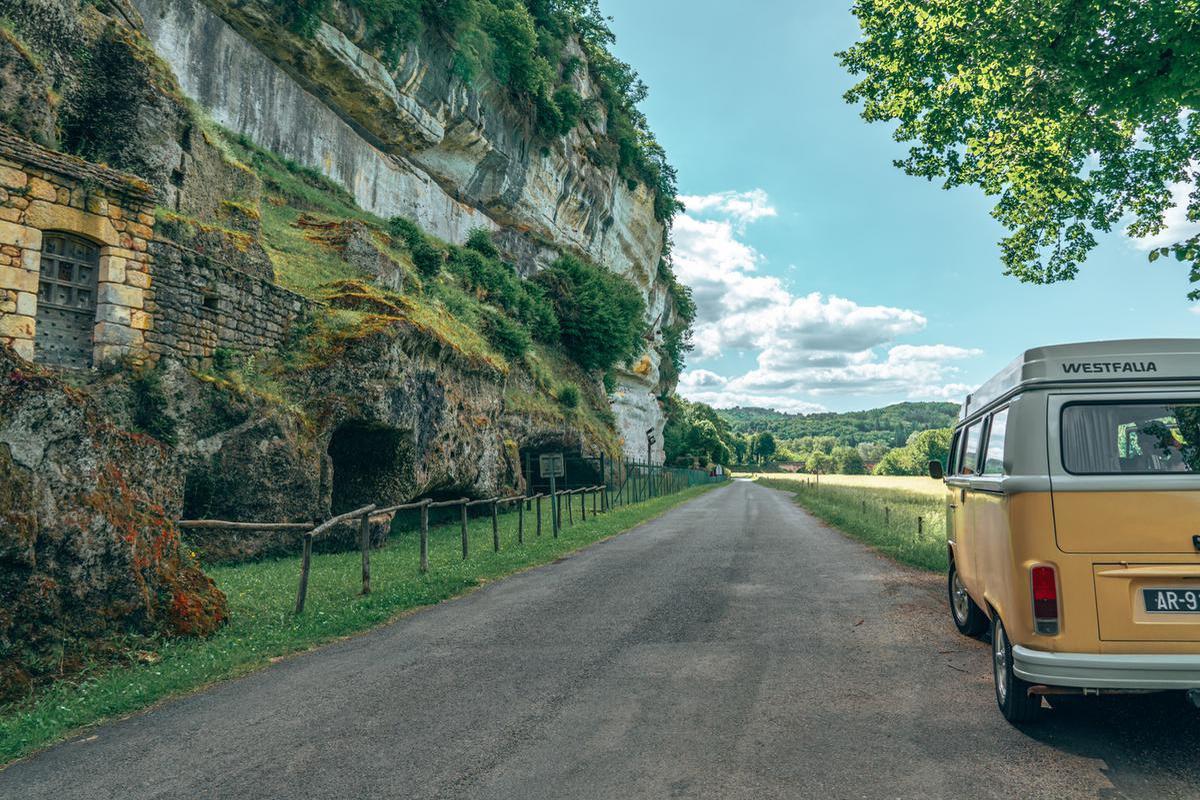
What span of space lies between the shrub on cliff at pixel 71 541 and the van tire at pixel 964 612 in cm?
830

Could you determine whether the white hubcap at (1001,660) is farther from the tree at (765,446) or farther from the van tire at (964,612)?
the tree at (765,446)

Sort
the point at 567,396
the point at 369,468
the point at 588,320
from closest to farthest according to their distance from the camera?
1. the point at 369,468
2. the point at 567,396
3. the point at 588,320

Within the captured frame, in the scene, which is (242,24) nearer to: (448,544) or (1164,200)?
(448,544)

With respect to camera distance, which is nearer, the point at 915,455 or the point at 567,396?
the point at 567,396

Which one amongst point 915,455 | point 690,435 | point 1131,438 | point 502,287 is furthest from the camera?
point 915,455

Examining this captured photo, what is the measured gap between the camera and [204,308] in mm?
13414

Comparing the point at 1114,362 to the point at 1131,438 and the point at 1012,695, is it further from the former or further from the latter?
the point at 1012,695

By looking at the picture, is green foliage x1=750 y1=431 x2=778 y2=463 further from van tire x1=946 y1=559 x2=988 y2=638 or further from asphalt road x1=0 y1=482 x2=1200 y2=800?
asphalt road x1=0 y1=482 x2=1200 y2=800

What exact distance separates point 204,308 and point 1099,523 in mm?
15041

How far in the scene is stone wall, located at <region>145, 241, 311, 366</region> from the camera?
41.5 feet

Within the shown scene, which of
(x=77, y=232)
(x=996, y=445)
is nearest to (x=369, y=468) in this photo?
(x=77, y=232)

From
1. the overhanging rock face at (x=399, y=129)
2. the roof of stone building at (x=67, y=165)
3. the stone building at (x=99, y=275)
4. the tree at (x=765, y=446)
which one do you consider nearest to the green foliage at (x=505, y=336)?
the overhanging rock face at (x=399, y=129)

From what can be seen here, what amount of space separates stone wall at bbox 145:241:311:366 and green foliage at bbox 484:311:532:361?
13.6 metres

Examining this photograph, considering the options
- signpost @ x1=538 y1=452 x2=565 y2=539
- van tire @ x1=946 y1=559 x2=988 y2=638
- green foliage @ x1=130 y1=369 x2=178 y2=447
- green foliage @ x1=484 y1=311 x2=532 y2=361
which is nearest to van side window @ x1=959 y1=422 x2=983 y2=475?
van tire @ x1=946 y1=559 x2=988 y2=638
